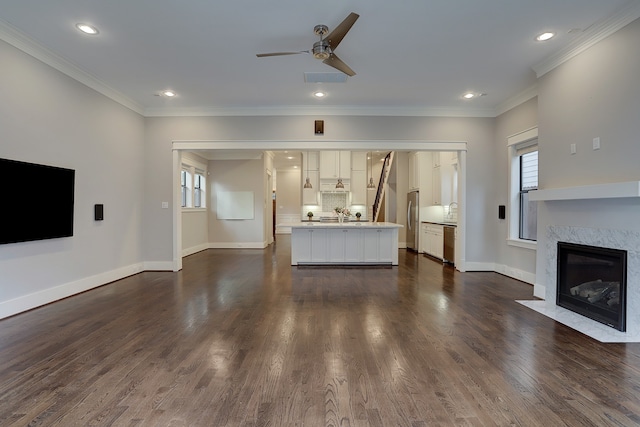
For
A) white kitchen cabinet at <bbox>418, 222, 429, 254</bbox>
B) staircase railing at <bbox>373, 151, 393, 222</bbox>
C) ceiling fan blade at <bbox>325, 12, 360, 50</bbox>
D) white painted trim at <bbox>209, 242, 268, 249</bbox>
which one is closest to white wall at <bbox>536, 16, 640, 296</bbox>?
ceiling fan blade at <bbox>325, 12, 360, 50</bbox>

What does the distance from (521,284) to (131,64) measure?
6.38m

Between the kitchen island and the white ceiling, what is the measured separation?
8.24ft

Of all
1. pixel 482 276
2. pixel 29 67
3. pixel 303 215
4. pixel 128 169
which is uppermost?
pixel 29 67

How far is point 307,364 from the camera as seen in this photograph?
2.35 m

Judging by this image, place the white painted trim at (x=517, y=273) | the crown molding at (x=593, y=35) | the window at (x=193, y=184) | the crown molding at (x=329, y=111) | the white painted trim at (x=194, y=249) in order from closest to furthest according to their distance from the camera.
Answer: the crown molding at (x=593, y=35)
the white painted trim at (x=517, y=273)
the crown molding at (x=329, y=111)
the white painted trim at (x=194, y=249)
the window at (x=193, y=184)

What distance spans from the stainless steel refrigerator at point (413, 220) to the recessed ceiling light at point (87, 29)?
719 cm

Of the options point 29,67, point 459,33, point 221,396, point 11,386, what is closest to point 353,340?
point 221,396

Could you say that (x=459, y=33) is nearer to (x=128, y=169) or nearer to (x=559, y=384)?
(x=559, y=384)

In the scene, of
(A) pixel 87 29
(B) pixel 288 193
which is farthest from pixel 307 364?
(B) pixel 288 193

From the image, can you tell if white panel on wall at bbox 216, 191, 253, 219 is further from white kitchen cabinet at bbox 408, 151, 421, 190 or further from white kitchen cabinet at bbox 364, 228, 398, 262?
white kitchen cabinet at bbox 408, 151, 421, 190

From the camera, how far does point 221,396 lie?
1.96 meters

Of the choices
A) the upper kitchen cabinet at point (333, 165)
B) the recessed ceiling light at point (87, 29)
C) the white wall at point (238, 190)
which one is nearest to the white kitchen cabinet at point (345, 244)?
the white wall at point (238, 190)

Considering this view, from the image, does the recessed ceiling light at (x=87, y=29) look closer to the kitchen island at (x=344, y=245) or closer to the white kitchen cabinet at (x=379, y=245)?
the kitchen island at (x=344, y=245)

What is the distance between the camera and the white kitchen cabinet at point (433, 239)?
7198 mm
